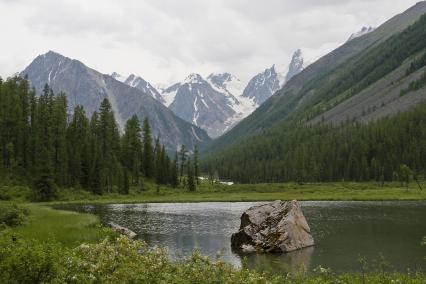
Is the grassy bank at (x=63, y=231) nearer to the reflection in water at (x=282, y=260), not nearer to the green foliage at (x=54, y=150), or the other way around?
the reflection in water at (x=282, y=260)

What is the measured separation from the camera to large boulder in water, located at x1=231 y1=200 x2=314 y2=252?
2188 inches

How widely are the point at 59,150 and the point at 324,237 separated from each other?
103m

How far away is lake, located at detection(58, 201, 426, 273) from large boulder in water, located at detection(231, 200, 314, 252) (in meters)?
A: 1.92

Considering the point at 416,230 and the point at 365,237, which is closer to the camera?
the point at 365,237

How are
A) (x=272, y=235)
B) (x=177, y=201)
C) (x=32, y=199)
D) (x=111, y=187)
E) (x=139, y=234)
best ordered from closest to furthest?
(x=272, y=235) → (x=139, y=234) → (x=32, y=199) → (x=177, y=201) → (x=111, y=187)

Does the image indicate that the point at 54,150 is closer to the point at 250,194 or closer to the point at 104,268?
the point at 250,194

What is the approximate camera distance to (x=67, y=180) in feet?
469

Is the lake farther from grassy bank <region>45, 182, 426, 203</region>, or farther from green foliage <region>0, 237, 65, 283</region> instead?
grassy bank <region>45, 182, 426, 203</region>

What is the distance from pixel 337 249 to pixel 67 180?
10719 cm

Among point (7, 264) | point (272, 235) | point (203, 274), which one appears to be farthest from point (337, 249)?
point (7, 264)

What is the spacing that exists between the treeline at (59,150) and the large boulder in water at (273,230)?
79.8 meters

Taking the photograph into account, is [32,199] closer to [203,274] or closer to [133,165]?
[133,165]

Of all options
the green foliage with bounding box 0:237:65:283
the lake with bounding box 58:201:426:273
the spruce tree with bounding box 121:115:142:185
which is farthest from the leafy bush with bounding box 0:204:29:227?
the spruce tree with bounding box 121:115:142:185

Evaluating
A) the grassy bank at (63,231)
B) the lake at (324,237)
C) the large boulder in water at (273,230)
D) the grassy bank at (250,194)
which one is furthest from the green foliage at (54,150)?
the large boulder in water at (273,230)
